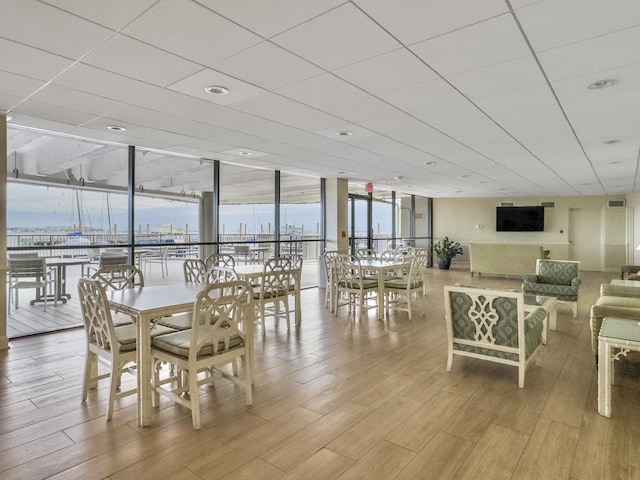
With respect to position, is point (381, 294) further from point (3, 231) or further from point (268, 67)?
point (3, 231)

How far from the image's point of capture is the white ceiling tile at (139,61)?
246 cm

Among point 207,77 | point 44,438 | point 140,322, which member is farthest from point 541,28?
point 44,438

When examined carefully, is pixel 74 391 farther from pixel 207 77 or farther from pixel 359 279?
pixel 359 279

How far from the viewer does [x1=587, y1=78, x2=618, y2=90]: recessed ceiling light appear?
2.97m

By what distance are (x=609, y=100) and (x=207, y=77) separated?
3421 mm

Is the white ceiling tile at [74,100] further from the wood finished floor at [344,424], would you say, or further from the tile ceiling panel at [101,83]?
the wood finished floor at [344,424]

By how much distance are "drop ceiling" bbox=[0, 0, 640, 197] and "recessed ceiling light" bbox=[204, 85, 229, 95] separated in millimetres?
45

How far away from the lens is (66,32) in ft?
7.51

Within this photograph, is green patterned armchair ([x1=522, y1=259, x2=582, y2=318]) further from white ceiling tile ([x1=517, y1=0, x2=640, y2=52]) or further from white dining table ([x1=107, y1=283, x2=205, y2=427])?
white dining table ([x1=107, y1=283, x2=205, y2=427])

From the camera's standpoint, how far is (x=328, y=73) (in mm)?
2877

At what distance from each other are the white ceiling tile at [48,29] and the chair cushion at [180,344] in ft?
6.51

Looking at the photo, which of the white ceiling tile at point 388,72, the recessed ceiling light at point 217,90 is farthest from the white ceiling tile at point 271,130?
the white ceiling tile at point 388,72

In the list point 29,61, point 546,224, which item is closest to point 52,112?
point 29,61

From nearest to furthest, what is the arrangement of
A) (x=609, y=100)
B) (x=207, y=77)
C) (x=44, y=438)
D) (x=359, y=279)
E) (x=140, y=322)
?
(x=44, y=438) → (x=140, y=322) → (x=207, y=77) → (x=609, y=100) → (x=359, y=279)
